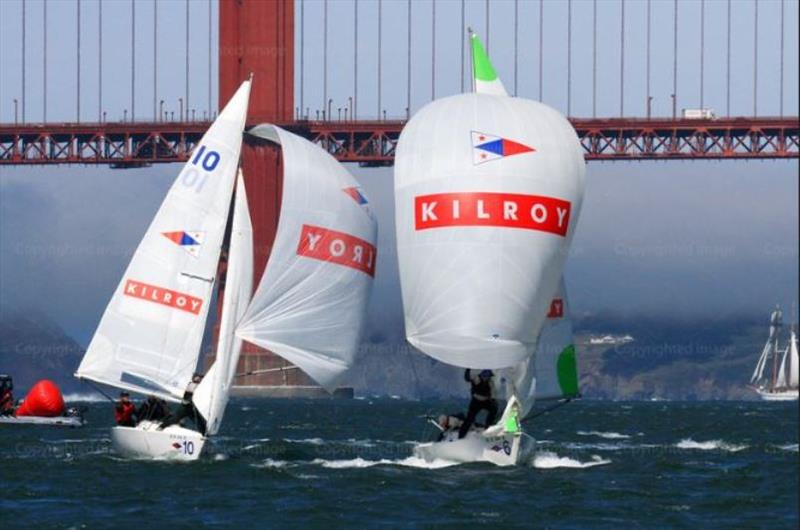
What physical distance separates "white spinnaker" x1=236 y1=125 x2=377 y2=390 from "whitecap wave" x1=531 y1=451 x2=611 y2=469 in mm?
2555

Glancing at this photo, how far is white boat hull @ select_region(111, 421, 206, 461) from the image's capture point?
2347 centimetres

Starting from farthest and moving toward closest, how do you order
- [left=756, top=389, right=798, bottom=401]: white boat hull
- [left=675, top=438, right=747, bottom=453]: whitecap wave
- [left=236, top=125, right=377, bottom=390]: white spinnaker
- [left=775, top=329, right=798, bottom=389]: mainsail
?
[left=756, top=389, right=798, bottom=401]: white boat hull
[left=775, top=329, right=798, bottom=389]: mainsail
[left=675, top=438, right=747, bottom=453]: whitecap wave
[left=236, top=125, right=377, bottom=390]: white spinnaker

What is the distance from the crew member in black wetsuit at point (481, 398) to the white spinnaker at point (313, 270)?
4.93 feet

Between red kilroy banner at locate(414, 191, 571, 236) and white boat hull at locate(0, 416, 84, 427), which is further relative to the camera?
white boat hull at locate(0, 416, 84, 427)

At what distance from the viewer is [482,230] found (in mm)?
22500

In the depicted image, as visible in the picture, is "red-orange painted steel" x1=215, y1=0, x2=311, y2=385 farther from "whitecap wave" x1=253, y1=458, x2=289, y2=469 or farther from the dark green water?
"whitecap wave" x1=253, y1=458, x2=289, y2=469

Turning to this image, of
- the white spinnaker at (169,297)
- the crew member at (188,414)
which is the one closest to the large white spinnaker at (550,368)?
the crew member at (188,414)

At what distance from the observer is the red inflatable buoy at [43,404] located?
3512 cm

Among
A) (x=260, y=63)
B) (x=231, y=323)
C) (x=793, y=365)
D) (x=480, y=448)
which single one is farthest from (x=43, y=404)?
(x=793, y=365)

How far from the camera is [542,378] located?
23.9 m

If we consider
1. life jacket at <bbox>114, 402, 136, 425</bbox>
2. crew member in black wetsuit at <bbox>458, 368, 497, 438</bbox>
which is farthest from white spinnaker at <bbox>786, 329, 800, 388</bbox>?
crew member in black wetsuit at <bbox>458, 368, 497, 438</bbox>

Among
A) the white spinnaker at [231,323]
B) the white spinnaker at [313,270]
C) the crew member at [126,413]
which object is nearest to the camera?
the white spinnaker at [313,270]

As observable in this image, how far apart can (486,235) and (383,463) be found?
3.37 m

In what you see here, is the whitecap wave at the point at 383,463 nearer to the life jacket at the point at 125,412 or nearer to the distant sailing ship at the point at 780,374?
the life jacket at the point at 125,412
